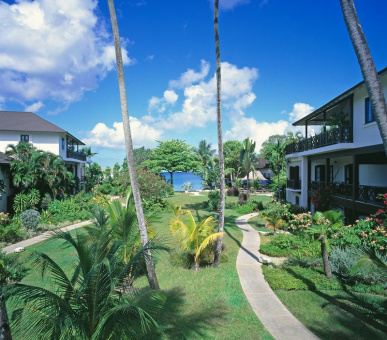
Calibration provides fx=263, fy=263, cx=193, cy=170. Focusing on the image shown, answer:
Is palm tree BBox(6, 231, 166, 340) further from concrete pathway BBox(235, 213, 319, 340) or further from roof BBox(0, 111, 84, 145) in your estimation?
roof BBox(0, 111, 84, 145)

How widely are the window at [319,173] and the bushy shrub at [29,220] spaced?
1995 centimetres

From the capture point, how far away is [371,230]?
33.6 ft

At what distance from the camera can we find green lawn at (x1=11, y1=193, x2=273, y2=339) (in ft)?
19.9

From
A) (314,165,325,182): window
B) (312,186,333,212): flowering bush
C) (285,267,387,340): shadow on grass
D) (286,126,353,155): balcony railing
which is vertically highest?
(286,126,353,155): balcony railing

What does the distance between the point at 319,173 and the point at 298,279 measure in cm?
1391

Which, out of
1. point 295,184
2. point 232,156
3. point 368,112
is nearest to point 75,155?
point 295,184

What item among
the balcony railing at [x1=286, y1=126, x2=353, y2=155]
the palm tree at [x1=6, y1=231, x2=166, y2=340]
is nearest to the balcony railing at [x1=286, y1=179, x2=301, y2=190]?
the balcony railing at [x1=286, y1=126, x2=353, y2=155]

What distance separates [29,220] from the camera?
15719 millimetres

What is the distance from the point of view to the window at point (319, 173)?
20.1 m

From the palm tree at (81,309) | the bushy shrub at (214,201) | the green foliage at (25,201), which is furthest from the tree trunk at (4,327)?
the bushy shrub at (214,201)

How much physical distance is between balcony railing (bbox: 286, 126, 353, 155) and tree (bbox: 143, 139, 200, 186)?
2200cm

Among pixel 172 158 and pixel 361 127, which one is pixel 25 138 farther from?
pixel 361 127

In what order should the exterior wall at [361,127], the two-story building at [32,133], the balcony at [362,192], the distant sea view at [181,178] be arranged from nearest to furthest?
the balcony at [362,192] < the exterior wall at [361,127] < the two-story building at [32,133] < the distant sea view at [181,178]

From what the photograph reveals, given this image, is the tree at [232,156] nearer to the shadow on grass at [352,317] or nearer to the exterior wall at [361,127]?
the exterior wall at [361,127]
